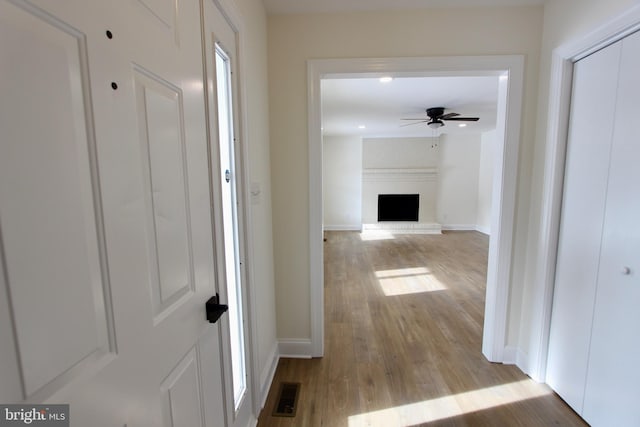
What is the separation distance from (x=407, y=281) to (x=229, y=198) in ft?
10.2

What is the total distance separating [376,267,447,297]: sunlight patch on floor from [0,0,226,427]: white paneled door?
2976mm

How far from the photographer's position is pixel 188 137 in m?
0.88

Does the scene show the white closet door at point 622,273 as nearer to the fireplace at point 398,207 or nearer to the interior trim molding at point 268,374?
the interior trim molding at point 268,374

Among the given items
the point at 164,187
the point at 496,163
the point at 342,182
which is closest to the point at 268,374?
the point at 164,187

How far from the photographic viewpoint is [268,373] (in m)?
1.89

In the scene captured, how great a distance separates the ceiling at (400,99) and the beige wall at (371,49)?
70cm

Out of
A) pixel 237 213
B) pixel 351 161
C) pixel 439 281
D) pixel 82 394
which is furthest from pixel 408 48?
pixel 351 161

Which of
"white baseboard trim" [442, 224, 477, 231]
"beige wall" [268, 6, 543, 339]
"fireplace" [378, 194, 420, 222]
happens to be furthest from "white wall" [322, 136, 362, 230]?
"beige wall" [268, 6, 543, 339]

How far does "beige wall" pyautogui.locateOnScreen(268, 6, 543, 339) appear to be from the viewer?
1.85 meters

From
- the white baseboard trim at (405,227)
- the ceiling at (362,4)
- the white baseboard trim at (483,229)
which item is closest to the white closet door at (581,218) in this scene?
the ceiling at (362,4)

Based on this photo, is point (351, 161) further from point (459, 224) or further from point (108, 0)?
point (108, 0)

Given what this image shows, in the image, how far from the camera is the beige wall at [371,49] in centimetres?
185

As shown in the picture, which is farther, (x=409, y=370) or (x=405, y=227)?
(x=405, y=227)

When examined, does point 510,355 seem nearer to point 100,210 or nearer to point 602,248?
point 602,248
